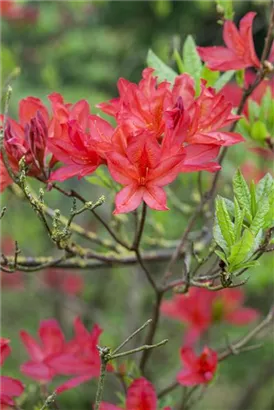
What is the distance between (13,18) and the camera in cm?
374

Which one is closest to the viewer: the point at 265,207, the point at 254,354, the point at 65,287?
the point at 265,207

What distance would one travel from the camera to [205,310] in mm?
1952

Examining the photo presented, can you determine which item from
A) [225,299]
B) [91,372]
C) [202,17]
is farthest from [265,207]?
[202,17]

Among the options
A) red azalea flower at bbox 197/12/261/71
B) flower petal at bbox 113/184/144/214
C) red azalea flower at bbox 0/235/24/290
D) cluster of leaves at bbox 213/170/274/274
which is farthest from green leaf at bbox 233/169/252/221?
red azalea flower at bbox 0/235/24/290

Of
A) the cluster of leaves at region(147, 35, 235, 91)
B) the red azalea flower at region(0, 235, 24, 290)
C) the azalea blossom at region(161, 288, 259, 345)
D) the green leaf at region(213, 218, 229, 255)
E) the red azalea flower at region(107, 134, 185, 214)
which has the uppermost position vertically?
the cluster of leaves at region(147, 35, 235, 91)

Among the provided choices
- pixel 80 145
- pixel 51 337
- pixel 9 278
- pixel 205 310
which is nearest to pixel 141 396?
pixel 51 337

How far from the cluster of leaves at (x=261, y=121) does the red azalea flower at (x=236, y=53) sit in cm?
14

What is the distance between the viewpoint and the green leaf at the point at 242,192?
91cm

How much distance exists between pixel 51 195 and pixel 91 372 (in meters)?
1.88

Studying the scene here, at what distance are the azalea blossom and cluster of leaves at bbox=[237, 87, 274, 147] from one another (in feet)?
Answer: 2.38

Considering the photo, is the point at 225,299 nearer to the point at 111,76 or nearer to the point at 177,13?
the point at 111,76

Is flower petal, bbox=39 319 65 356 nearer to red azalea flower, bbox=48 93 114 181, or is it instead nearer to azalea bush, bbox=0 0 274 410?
azalea bush, bbox=0 0 274 410

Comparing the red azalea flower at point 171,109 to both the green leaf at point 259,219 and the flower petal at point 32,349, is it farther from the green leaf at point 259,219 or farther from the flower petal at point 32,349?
the flower petal at point 32,349

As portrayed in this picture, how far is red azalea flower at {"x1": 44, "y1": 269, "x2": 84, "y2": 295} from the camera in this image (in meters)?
3.34
